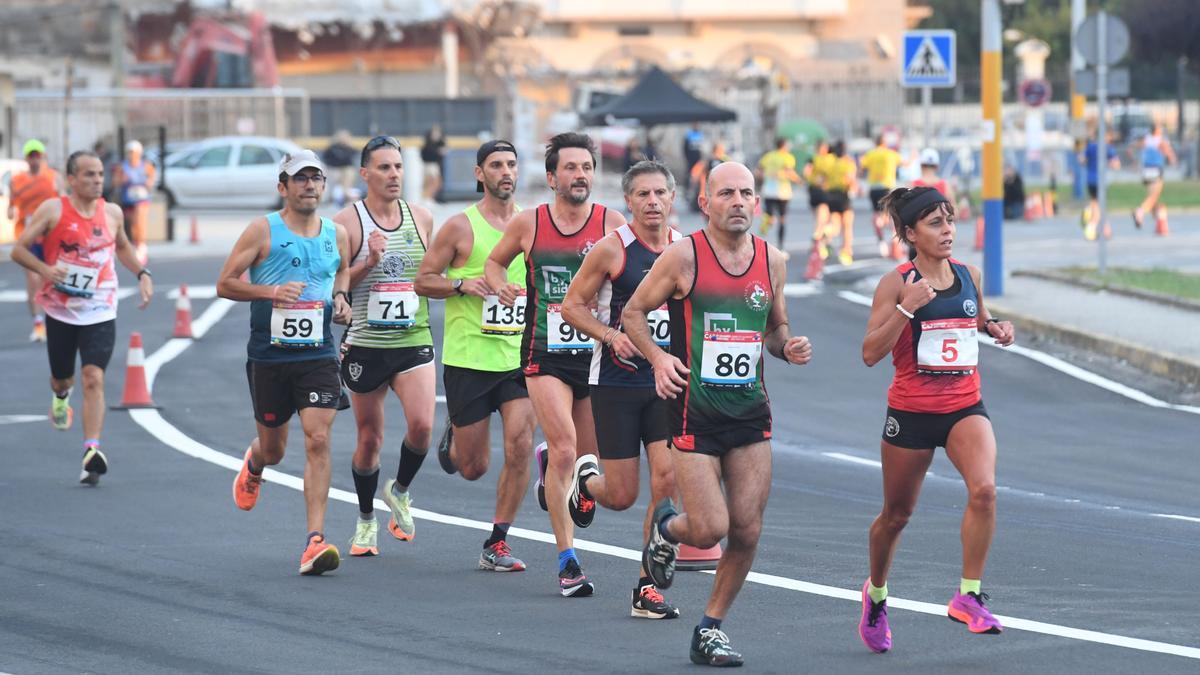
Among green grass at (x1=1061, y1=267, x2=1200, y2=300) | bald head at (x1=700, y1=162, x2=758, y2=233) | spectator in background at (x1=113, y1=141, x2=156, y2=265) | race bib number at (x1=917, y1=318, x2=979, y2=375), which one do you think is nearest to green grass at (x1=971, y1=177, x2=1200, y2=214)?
green grass at (x1=1061, y1=267, x2=1200, y2=300)

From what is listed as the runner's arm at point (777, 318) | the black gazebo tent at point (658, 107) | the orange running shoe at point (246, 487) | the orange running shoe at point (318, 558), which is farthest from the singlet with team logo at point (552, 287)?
the black gazebo tent at point (658, 107)

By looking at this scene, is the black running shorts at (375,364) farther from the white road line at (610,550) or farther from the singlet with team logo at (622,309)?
the singlet with team logo at (622,309)

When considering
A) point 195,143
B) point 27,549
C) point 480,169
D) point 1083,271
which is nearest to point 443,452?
point 480,169

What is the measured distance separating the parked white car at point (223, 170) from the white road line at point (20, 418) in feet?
86.3

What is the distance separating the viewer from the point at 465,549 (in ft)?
32.4

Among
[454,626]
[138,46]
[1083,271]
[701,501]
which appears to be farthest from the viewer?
[138,46]

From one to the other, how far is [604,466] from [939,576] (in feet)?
5.41

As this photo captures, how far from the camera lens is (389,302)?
32.3ft

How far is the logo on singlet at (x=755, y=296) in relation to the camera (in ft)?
24.3

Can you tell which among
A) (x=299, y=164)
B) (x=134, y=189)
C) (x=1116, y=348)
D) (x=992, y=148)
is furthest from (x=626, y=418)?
(x=134, y=189)

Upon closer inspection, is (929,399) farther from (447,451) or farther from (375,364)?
(375,364)

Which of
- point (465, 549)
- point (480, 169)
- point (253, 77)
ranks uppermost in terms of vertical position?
point (253, 77)

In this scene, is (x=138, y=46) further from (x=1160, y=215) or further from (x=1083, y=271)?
(x=1083, y=271)

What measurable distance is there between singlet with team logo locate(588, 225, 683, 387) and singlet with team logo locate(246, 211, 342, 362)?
66.6 inches
